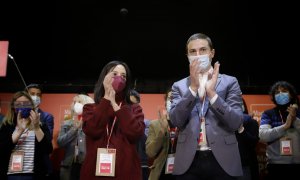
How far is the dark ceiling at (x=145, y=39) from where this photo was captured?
6.13 meters

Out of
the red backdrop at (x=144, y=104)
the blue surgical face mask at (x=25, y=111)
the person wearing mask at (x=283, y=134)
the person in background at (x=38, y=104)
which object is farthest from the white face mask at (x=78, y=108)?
the person wearing mask at (x=283, y=134)

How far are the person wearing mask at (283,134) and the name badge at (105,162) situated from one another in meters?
2.86

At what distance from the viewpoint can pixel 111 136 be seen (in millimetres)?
2725

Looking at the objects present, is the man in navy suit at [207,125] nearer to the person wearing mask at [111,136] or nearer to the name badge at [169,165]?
the person wearing mask at [111,136]

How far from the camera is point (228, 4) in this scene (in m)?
5.98

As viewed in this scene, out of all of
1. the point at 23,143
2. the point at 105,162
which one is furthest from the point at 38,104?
the point at 105,162

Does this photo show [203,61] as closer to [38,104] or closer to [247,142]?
[247,142]

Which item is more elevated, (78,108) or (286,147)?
(78,108)

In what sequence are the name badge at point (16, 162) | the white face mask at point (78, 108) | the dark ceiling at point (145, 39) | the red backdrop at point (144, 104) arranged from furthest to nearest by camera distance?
the red backdrop at point (144, 104), the dark ceiling at point (145, 39), the white face mask at point (78, 108), the name badge at point (16, 162)

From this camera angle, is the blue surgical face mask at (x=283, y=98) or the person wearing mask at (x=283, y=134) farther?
the blue surgical face mask at (x=283, y=98)

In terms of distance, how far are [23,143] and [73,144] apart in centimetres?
86

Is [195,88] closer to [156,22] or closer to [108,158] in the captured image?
[108,158]

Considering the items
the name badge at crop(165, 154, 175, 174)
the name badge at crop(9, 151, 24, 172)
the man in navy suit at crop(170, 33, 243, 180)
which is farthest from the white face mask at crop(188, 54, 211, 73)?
the name badge at crop(9, 151, 24, 172)

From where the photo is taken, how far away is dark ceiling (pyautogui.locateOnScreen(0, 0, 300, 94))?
20.1 ft
